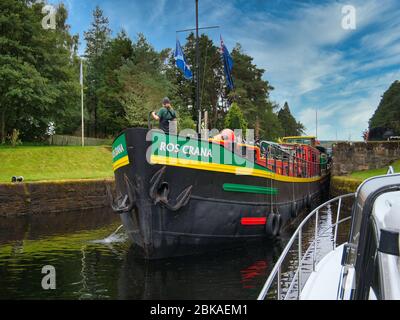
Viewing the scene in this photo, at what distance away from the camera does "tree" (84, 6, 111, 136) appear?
5707cm

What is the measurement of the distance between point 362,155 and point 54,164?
21034 millimetres

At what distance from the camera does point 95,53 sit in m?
67.5

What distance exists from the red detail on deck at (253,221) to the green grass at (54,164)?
46.3ft

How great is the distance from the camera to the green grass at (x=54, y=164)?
24.2 metres

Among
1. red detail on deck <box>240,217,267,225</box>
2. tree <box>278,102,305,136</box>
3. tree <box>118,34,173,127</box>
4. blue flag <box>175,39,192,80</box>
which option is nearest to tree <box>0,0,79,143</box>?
tree <box>118,34,173,127</box>

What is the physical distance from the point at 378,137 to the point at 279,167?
5821 cm

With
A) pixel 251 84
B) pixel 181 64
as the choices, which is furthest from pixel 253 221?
pixel 251 84

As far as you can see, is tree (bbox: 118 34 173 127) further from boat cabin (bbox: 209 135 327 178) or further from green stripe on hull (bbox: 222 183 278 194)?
green stripe on hull (bbox: 222 183 278 194)

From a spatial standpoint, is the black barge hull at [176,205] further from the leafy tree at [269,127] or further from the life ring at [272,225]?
the leafy tree at [269,127]

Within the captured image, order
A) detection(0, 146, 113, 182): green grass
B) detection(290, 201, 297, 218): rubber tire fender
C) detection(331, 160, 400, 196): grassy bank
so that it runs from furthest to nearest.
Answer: detection(0, 146, 113, 182): green grass → detection(331, 160, 400, 196): grassy bank → detection(290, 201, 297, 218): rubber tire fender

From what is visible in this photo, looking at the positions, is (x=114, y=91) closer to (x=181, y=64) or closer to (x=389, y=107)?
(x=181, y=64)

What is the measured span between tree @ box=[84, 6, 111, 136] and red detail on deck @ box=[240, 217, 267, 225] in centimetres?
4764
